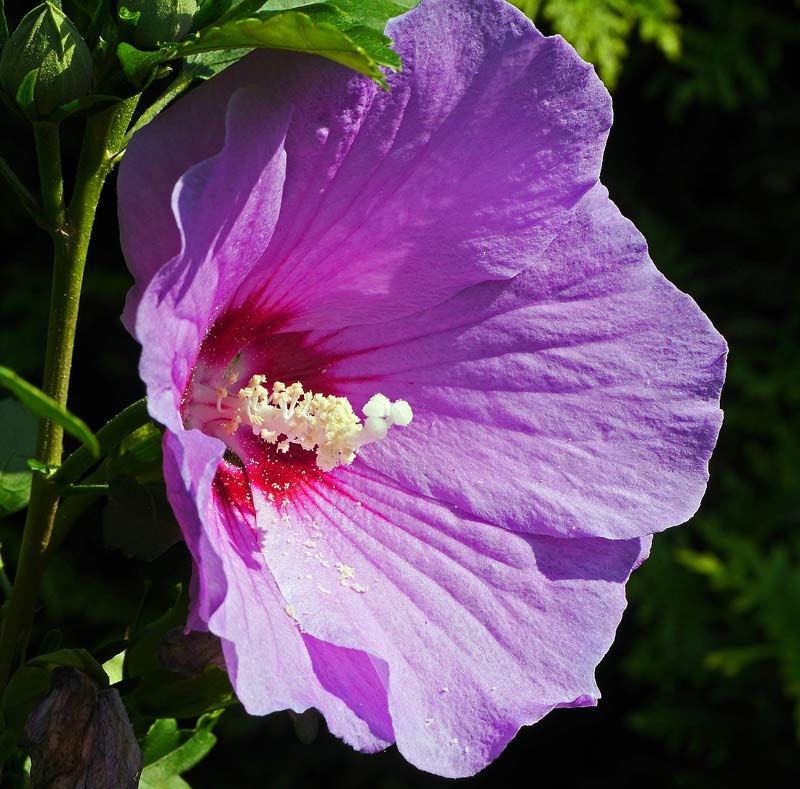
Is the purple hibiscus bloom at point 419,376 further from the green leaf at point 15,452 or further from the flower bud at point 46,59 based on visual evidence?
the green leaf at point 15,452

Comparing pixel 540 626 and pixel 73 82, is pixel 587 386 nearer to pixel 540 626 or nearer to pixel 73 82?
pixel 540 626

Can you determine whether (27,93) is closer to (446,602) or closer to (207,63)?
(207,63)

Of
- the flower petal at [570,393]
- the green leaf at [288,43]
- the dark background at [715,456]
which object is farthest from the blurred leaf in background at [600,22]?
the green leaf at [288,43]

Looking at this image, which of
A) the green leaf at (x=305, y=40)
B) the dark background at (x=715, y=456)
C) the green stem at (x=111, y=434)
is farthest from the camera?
the dark background at (x=715, y=456)

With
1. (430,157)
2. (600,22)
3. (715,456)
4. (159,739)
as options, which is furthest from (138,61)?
(715,456)

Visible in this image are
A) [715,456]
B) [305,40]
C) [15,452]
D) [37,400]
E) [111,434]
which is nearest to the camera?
[37,400]

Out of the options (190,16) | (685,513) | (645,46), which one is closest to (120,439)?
(190,16)

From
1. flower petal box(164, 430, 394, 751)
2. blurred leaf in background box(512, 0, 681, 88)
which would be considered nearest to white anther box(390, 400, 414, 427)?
flower petal box(164, 430, 394, 751)
